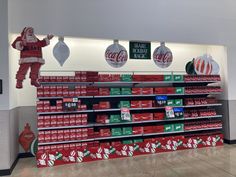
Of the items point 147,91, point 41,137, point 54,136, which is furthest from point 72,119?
point 147,91

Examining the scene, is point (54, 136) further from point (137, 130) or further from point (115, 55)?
point (115, 55)

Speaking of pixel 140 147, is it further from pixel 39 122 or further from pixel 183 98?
pixel 39 122

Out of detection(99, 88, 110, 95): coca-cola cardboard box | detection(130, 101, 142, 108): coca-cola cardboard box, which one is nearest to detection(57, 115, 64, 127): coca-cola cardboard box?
detection(99, 88, 110, 95): coca-cola cardboard box

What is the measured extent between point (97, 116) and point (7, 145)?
193 cm

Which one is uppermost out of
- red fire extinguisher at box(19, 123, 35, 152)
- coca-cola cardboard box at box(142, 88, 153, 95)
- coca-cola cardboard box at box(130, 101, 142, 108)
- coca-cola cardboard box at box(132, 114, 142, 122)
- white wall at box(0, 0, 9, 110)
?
white wall at box(0, 0, 9, 110)

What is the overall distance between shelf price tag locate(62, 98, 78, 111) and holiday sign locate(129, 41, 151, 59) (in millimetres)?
1815

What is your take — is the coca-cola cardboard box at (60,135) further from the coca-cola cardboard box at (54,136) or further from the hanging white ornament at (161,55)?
A: the hanging white ornament at (161,55)

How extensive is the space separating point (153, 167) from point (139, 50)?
2819 mm

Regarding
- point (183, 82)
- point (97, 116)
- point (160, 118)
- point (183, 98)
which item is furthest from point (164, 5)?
point (97, 116)

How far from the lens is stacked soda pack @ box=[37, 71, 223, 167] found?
15.9 feet

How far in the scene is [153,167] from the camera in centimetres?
446

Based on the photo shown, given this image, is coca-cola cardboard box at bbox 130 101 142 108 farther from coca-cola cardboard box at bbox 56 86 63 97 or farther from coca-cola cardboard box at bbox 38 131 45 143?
coca-cola cardboard box at bbox 38 131 45 143

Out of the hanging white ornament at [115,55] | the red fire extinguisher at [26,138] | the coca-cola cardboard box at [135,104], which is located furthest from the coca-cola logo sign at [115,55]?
the red fire extinguisher at [26,138]

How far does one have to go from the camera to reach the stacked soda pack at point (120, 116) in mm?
4848
